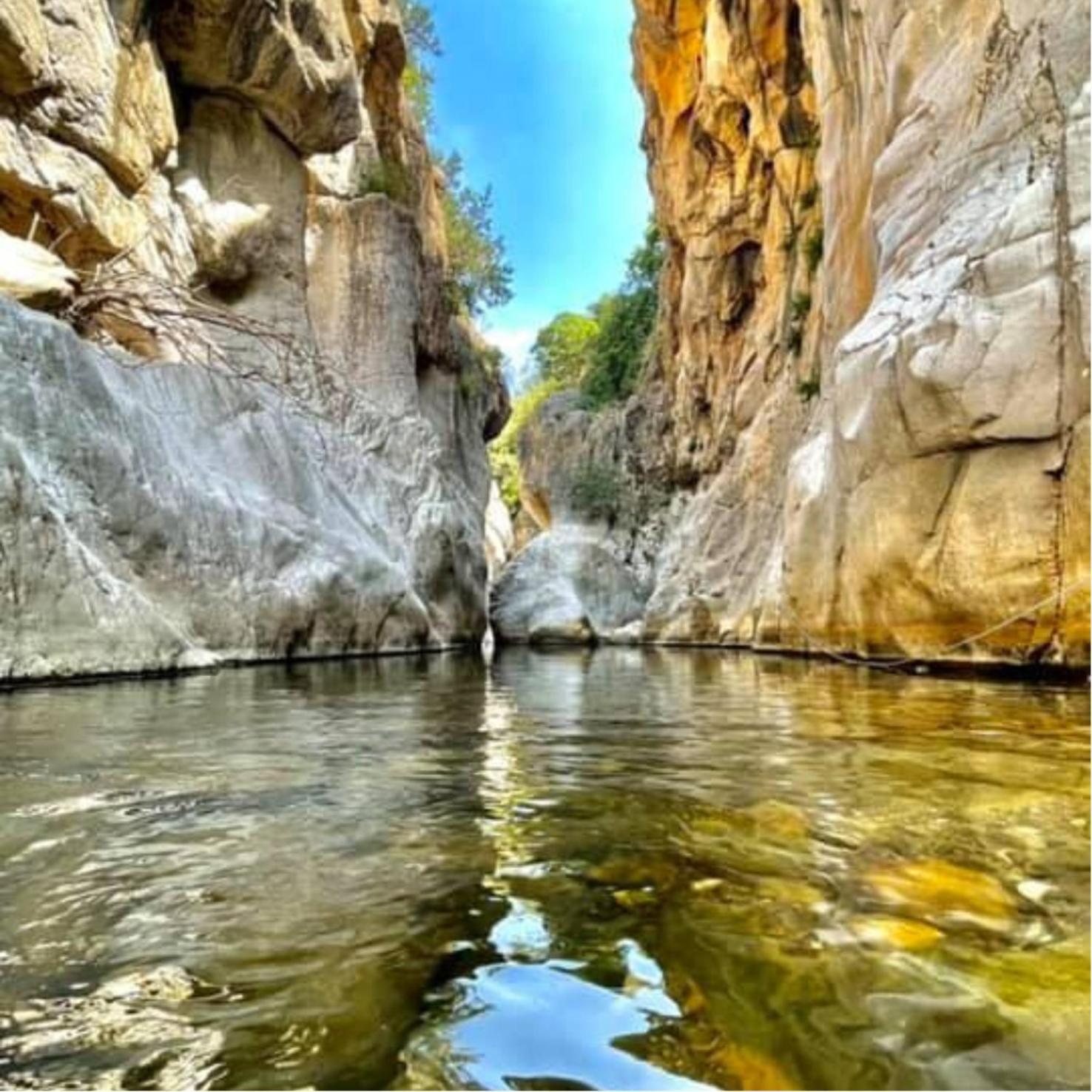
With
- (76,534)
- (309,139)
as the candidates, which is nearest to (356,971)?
(76,534)

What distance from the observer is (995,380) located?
5.89 meters

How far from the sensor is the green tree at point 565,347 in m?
40.9

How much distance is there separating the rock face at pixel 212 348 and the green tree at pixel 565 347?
22585mm

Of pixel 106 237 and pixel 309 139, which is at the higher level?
pixel 309 139

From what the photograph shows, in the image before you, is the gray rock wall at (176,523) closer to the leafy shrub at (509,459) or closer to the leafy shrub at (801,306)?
the leafy shrub at (801,306)

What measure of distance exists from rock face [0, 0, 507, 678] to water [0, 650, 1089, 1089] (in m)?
3.78

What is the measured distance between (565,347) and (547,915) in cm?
4171

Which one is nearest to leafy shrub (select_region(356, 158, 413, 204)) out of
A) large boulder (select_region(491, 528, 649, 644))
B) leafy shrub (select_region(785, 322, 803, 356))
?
leafy shrub (select_region(785, 322, 803, 356))

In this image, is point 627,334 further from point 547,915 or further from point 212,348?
point 547,915

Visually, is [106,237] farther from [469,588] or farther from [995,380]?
[469,588]

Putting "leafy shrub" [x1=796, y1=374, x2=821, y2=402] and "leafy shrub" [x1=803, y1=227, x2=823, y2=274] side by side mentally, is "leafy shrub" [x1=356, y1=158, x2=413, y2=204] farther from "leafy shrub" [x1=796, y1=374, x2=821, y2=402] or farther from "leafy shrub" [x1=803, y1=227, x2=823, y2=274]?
"leafy shrub" [x1=796, y1=374, x2=821, y2=402]

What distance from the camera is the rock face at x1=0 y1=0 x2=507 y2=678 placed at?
6.30 meters

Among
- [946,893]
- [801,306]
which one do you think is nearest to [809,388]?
[801,306]

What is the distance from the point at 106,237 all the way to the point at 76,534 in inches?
178
